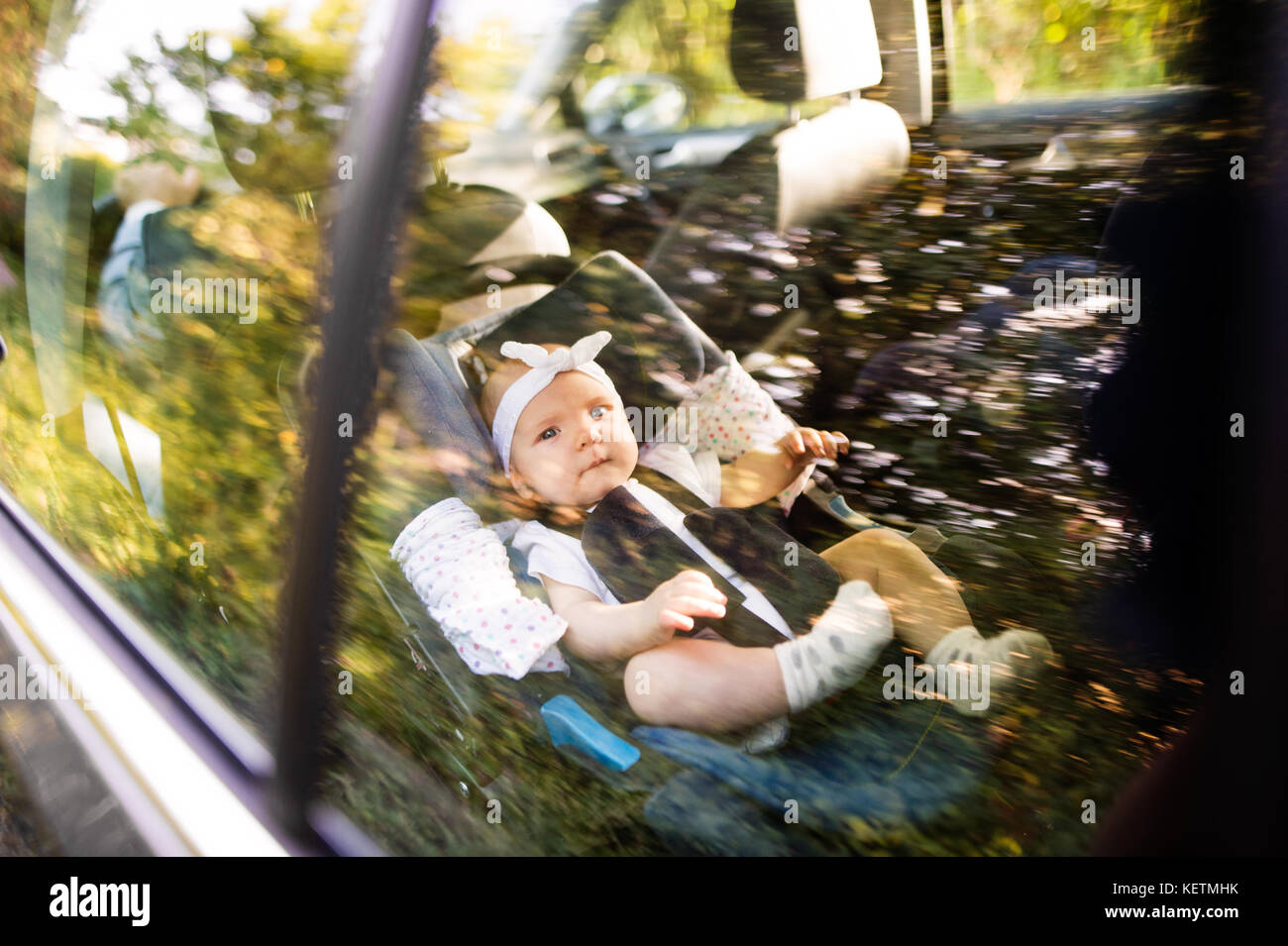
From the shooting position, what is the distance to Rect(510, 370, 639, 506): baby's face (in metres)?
1.17

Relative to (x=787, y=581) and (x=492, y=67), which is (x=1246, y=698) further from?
(x=492, y=67)

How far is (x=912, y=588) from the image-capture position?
995 millimetres

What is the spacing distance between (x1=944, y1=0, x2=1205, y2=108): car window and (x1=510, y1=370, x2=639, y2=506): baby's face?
0.56 meters

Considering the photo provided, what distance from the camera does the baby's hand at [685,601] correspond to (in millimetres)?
1083

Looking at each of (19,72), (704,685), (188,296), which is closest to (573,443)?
(704,685)

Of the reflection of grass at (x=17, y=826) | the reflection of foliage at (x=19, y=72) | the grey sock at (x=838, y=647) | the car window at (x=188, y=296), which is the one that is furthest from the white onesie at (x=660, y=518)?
the reflection of foliage at (x=19, y=72)

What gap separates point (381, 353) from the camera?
121 centimetres

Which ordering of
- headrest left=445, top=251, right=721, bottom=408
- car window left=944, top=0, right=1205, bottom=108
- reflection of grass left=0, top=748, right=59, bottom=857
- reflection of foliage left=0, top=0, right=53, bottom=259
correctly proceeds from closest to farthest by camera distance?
car window left=944, top=0, right=1205, bottom=108 < headrest left=445, top=251, right=721, bottom=408 < reflection of grass left=0, top=748, right=59, bottom=857 < reflection of foliage left=0, top=0, right=53, bottom=259

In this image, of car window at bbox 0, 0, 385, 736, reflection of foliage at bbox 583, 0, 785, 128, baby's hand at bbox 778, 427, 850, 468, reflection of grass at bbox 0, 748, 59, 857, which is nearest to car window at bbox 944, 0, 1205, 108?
reflection of foliage at bbox 583, 0, 785, 128

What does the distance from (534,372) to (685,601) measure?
14.6 inches

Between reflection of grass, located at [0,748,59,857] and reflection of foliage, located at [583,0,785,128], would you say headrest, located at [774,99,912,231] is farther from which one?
reflection of grass, located at [0,748,59,857]

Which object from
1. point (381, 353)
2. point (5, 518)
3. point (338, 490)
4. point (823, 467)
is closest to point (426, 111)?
point (381, 353)

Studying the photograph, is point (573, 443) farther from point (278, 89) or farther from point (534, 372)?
point (278, 89)

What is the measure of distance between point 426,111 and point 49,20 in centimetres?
131
